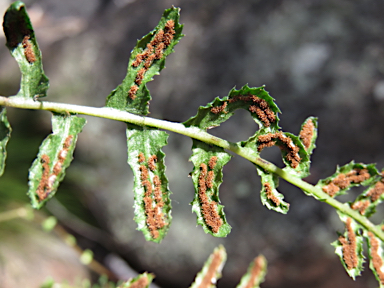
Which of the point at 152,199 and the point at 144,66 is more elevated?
the point at 144,66

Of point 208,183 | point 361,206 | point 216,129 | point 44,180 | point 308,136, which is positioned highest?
point 216,129

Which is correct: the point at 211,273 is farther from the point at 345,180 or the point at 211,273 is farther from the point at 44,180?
the point at 44,180

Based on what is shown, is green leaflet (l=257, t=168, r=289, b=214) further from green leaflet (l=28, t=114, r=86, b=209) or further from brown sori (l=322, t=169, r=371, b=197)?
green leaflet (l=28, t=114, r=86, b=209)

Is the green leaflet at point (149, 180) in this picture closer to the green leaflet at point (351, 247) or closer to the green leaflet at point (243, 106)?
the green leaflet at point (243, 106)

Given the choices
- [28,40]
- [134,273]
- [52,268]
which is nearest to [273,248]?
[134,273]

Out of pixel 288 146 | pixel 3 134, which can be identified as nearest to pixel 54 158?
pixel 3 134
